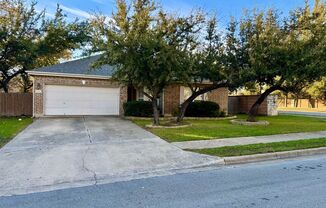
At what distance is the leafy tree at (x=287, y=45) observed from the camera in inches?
525

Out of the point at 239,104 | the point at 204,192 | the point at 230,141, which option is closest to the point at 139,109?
the point at 230,141

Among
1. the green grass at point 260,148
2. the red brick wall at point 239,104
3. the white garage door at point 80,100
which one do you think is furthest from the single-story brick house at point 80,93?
the green grass at point 260,148

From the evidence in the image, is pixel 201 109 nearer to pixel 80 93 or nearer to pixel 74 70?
pixel 80 93

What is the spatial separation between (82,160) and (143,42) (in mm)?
6378

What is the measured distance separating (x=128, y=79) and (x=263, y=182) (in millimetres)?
9381

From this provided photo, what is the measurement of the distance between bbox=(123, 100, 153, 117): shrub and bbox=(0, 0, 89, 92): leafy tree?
26.2 feet

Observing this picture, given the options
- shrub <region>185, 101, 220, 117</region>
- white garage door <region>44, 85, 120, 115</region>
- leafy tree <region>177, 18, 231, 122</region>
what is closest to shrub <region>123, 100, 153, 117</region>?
white garage door <region>44, 85, 120, 115</region>

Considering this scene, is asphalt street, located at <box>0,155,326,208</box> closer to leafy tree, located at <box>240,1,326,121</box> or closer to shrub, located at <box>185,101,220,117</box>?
leafy tree, located at <box>240,1,326,121</box>

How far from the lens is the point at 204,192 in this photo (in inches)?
198

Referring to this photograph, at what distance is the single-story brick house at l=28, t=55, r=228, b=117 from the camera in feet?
58.4

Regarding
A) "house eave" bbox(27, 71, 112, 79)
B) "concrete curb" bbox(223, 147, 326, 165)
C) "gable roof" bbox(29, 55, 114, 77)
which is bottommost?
"concrete curb" bbox(223, 147, 326, 165)

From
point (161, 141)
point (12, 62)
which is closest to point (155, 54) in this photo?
point (161, 141)

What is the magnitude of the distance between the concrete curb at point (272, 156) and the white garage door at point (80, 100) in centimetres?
1312

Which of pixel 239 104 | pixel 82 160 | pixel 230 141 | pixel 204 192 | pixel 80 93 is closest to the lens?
pixel 204 192
